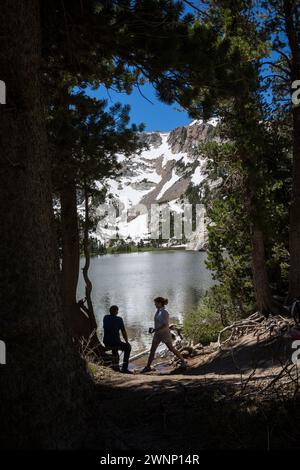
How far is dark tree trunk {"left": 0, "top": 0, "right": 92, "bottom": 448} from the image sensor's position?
335 cm

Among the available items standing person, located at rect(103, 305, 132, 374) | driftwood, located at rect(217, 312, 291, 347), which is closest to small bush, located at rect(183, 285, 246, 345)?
driftwood, located at rect(217, 312, 291, 347)

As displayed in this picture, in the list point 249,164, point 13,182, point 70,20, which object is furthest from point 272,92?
point 13,182

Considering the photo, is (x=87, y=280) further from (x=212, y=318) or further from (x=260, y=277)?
(x=212, y=318)

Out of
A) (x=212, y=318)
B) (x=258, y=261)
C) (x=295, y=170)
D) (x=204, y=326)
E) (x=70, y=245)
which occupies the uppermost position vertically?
(x=295, y=170)

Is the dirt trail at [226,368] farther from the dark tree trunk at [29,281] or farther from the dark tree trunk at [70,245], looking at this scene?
the dark tree trunk at [70,245]

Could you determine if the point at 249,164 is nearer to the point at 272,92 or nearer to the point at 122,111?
the point at 272,92

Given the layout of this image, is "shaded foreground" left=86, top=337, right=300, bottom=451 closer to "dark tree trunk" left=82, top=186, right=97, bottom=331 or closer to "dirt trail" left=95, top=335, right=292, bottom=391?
"dirt trail" left=95, top=335, right=292, bottom=391

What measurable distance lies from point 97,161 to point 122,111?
45.6 inches

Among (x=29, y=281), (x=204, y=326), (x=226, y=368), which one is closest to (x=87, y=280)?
(x=226, y=368)

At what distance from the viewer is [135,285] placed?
4803 centimetres

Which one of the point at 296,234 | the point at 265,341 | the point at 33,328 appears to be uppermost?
the point at 296,234

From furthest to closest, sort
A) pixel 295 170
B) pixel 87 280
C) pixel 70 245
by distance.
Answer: pixel 87 280 < pixel 70 245 < pixel 295 170

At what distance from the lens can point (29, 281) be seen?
140 inches

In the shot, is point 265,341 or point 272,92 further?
point 272,92
